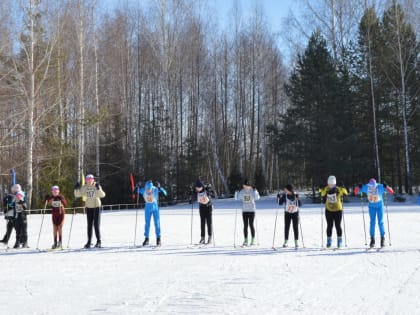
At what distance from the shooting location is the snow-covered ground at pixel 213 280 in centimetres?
643

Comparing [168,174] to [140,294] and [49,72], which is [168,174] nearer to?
[49,72]

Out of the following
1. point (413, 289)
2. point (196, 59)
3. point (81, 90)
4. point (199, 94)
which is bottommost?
point (413, 289)

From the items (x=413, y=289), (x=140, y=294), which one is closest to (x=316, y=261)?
(x=413, y=289)

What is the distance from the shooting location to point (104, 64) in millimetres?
38844

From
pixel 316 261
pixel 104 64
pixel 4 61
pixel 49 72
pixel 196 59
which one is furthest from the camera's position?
pixel 196 59

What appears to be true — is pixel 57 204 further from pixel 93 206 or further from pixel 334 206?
pixel 334 206

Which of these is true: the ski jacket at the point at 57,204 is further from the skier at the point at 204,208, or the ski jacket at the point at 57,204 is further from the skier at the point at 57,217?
the skier at the point at 204,208

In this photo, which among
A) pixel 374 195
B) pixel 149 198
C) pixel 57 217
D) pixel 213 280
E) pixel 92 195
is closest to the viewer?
pixel 213 280

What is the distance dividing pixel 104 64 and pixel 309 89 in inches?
661

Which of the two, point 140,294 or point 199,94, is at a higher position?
point 199,94

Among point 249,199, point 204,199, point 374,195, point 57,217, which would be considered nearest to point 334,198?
point 374,195

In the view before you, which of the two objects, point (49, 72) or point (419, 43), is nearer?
point (49, 72)

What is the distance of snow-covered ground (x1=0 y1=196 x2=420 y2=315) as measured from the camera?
21.1 feet

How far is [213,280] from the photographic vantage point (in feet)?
26.7
